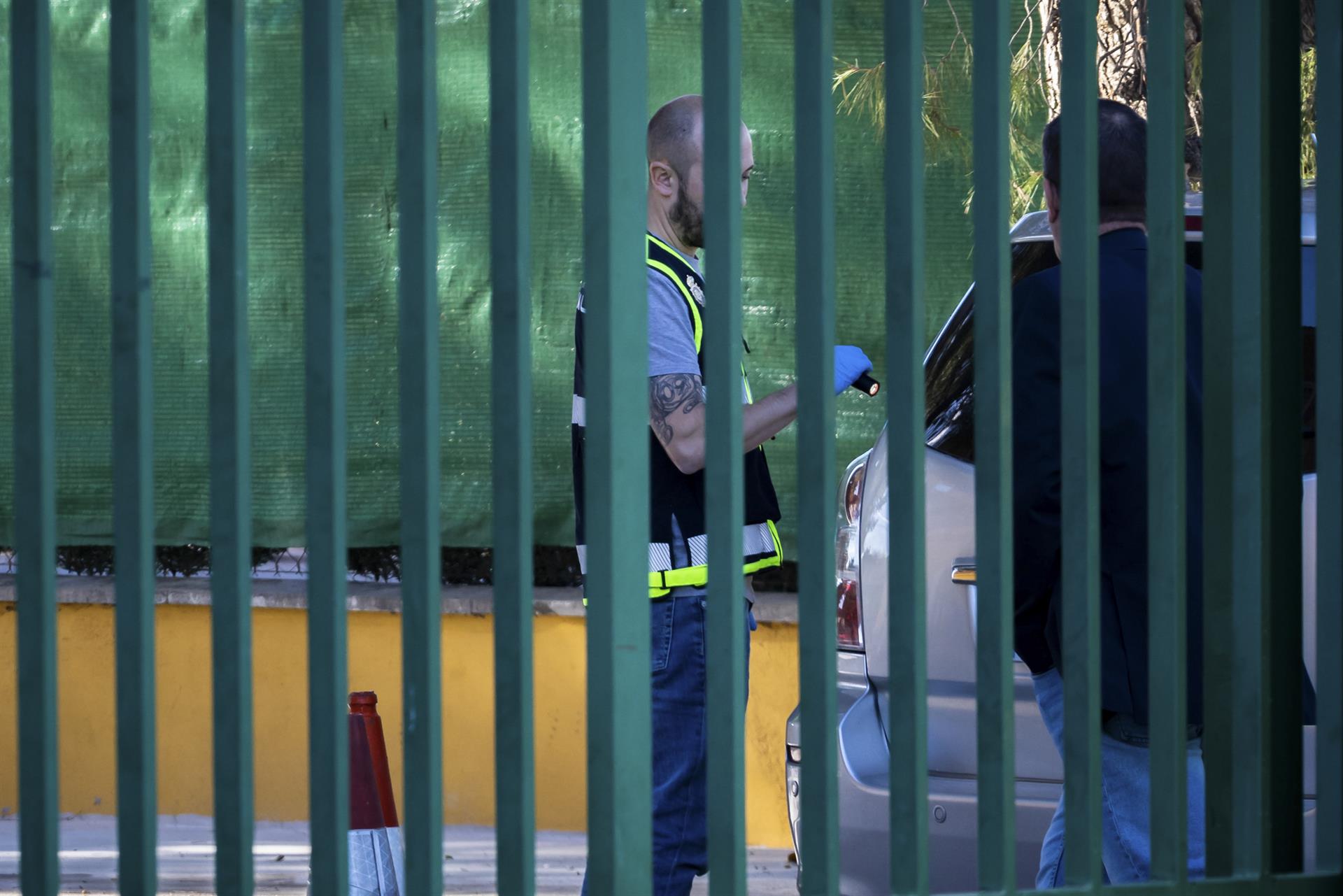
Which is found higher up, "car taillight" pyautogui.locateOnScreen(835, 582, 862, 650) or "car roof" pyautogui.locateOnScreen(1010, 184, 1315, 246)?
"car roof" pyautogui.locateOnScreen(1010, 184, 1315, 246)

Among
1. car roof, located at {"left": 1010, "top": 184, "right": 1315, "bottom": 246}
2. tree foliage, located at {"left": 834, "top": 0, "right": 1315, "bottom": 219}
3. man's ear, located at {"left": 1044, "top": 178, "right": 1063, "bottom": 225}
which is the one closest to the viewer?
man's ear, located at {"left": 1044, "top": 178, "right": 1063, "bottom": 225}

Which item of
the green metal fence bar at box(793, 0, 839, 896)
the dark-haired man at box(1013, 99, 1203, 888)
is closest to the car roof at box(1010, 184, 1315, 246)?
the dark-haired man at box(1013, 99, 1203, 888)

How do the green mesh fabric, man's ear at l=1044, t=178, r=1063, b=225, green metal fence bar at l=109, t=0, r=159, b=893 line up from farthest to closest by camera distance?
the green mesh fabric, man's ear at l=1044, t=178, r=1063, b=225, green metal fence bar at l=109, t=0, r=159, b=893

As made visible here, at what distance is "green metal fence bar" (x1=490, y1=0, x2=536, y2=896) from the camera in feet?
5.93

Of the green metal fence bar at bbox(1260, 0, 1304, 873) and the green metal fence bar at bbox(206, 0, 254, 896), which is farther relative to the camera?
the green metal fence bar at bbox(1260, 0, 1304, 873)

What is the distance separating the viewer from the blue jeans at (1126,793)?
8.63 feet

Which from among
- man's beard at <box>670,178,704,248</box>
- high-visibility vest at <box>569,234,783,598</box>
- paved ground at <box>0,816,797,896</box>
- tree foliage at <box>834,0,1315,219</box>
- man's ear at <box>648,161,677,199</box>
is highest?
tree foliage at <box>834,0,1315,219</box>

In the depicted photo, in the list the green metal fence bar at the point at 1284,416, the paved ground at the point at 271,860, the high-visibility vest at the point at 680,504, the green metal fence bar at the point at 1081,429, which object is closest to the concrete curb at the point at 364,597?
the paved ground at the point at 271,860

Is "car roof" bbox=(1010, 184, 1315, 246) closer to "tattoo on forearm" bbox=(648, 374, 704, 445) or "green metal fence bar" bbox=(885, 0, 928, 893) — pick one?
"tattoo on forearm" bbox=(648, 374, 704, 445)

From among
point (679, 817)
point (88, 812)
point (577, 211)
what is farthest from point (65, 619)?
point (679, 817)

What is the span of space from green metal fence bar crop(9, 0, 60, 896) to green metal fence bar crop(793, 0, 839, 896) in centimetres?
84

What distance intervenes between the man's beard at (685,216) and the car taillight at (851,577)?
63 centimetres

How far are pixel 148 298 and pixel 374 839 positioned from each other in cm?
188

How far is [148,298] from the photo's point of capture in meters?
1.80
